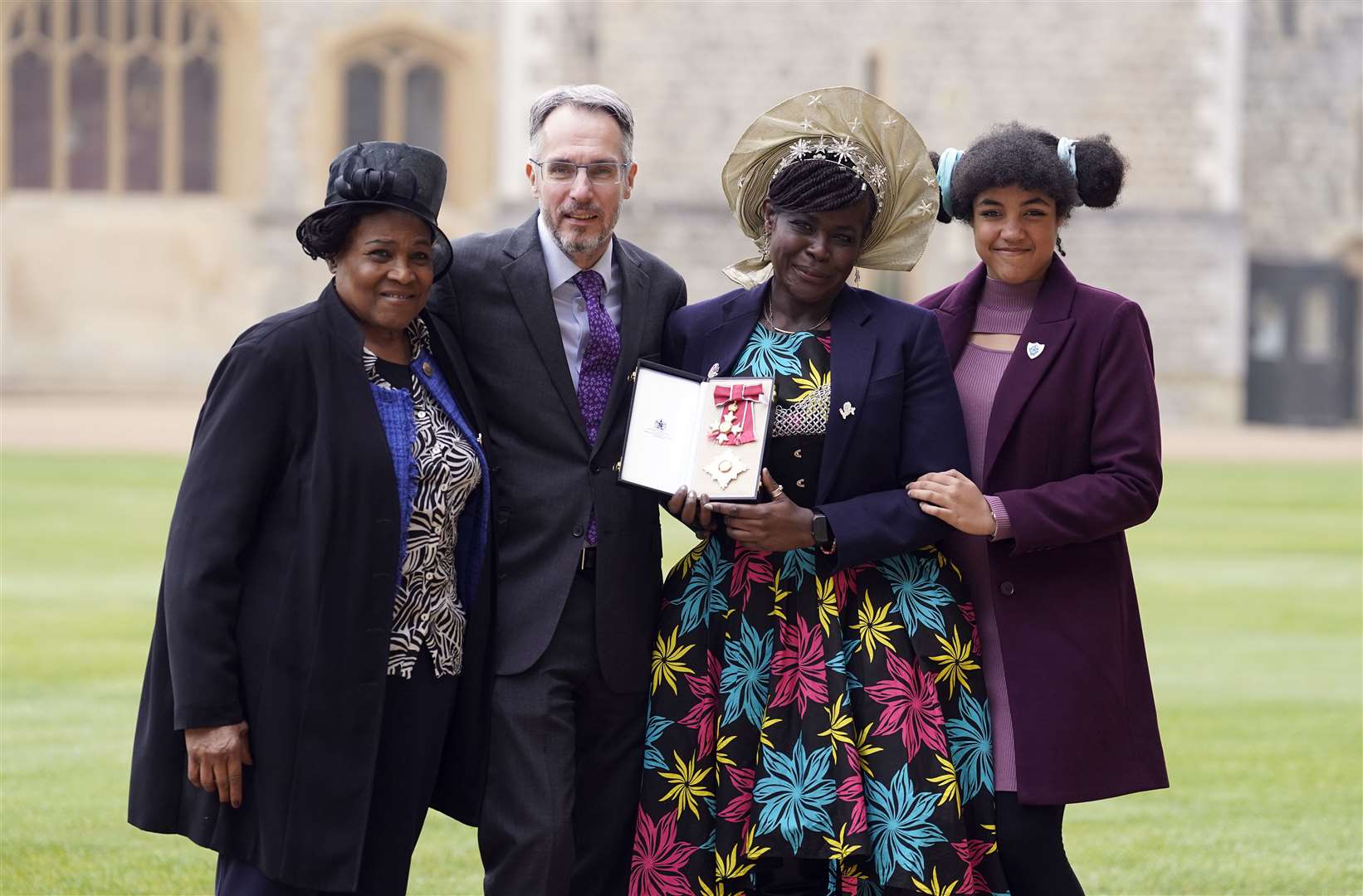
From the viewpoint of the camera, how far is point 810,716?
3.42 metres

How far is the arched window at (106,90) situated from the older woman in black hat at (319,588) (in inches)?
844

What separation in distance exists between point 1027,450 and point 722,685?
2.66 ft

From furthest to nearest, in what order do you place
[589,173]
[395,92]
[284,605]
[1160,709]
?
[395,92], [1160,709], [589,173], [284,605]

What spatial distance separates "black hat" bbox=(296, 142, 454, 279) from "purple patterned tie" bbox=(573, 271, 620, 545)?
18.6 inches

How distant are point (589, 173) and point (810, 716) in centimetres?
126

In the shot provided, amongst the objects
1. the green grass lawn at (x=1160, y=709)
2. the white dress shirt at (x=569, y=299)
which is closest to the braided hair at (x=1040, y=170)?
the white dress shirt at (x=569, y=299)

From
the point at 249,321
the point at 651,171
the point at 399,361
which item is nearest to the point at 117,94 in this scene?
the point at 249,321

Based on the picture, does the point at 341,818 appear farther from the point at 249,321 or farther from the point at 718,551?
the point at 249,321

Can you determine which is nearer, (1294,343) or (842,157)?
(842,157)

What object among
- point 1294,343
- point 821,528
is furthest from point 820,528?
point 1294,343

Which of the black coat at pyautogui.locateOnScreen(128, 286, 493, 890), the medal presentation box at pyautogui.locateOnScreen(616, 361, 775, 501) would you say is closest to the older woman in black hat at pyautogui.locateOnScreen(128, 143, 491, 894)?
the black coat at pyautogui.locateOnScreen(128, 286, 493, 890)

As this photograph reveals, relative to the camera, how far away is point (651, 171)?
23.0m

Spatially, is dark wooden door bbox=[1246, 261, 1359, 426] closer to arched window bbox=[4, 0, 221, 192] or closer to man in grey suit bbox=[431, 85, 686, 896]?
arched window bbox=[4, 0, 221, 192]

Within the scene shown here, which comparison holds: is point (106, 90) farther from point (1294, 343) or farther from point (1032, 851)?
point (1032, 851)
